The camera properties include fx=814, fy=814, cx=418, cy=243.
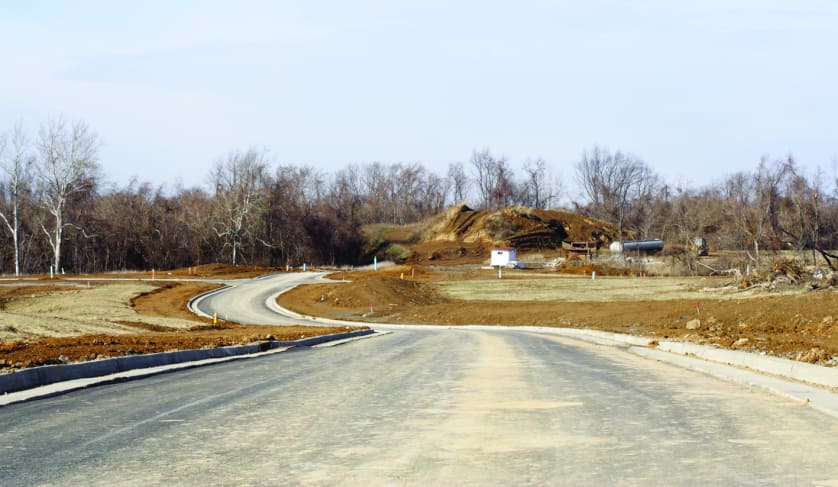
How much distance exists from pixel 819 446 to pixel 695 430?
130cm

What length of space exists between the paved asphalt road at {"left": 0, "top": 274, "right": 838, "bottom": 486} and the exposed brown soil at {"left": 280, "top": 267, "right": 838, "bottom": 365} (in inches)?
295

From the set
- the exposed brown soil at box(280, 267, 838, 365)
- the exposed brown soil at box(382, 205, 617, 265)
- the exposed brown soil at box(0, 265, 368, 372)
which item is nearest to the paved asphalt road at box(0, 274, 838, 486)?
the exposed brown soil at box(0, 265, 368, 372)

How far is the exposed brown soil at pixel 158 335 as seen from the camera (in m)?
17.3

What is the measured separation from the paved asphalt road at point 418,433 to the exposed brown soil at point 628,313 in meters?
7.48

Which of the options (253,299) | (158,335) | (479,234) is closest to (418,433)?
(158,335)

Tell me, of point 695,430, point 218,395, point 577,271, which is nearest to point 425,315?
point 577,271

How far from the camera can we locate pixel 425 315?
52.8m

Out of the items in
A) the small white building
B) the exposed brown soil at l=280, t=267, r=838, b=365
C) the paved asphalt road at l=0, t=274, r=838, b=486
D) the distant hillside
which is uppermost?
the distant hillside

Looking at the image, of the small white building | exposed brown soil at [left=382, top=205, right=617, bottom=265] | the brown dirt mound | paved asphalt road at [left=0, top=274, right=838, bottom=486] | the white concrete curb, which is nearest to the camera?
paved asphalt road at [left=0, top=274, right=838, bottom=486]

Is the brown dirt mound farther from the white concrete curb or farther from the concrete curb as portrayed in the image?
the concrete curb

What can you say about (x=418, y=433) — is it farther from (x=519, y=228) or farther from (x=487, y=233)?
(x=519, y=228)

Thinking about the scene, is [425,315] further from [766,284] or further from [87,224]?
[87,224]

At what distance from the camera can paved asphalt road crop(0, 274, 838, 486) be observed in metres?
6.80

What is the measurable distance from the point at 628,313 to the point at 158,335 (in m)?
25.6
